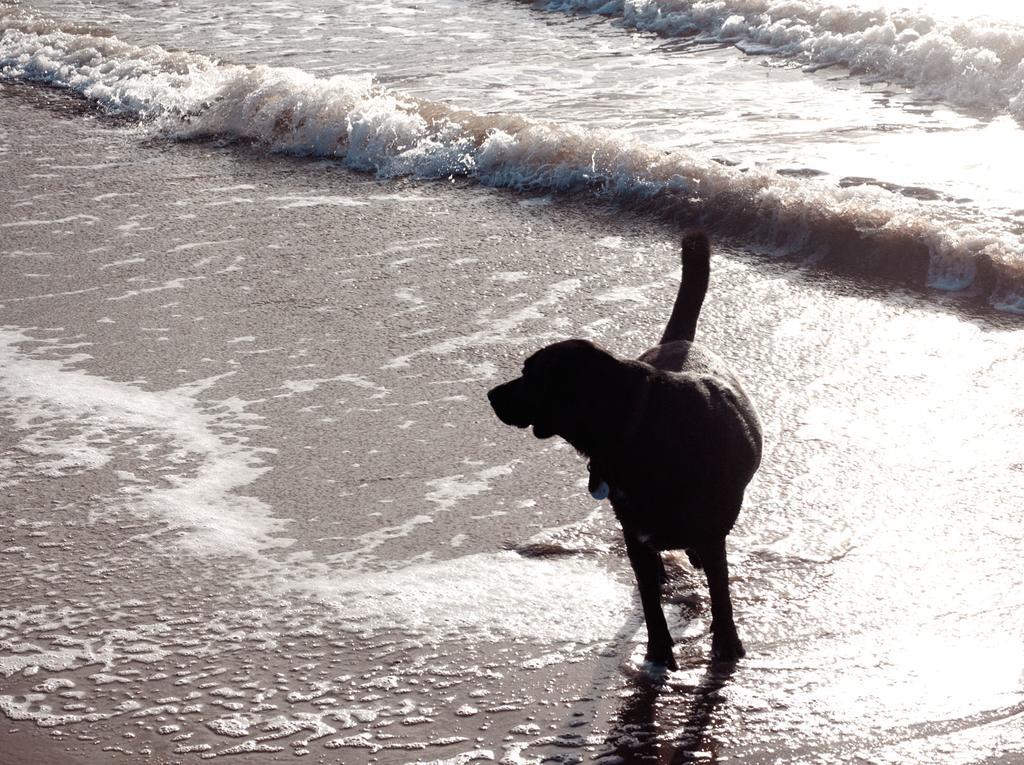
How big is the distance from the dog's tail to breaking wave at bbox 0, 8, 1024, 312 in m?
3.25

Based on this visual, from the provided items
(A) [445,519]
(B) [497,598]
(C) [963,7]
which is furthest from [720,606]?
(C) [963,7]

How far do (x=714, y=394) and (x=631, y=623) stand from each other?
37.0 inches

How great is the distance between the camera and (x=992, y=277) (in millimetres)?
7539

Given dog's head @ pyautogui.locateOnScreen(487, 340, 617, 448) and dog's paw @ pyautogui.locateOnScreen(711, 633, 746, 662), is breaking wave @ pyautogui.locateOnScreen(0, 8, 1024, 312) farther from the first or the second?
dog's head @ pyautogui.locateOnScreen(487, 340, 617, 448)

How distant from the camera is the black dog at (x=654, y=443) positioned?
3.80 metres

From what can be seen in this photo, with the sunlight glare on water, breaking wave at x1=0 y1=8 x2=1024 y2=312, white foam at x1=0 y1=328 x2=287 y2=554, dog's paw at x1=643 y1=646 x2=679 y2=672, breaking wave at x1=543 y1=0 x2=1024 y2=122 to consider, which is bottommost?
white foam at x1=0 y1=328 x2=287 y2=554

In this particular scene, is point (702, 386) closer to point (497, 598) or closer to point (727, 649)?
point (727, 649)

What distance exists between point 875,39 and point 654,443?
38.2ft

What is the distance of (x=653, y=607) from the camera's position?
4.16m

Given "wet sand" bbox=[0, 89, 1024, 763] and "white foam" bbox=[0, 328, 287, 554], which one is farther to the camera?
"white foam" bbox=[0, 328, 287, 554]

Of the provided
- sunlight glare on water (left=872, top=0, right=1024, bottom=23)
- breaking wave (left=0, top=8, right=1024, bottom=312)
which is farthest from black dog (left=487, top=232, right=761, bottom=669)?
sunlight glare on water (left=872, top=0, right=1024, bottom=23)

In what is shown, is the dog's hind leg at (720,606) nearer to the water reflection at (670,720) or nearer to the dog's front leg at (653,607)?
the water reflection at (670,720)

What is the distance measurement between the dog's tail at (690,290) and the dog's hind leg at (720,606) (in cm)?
104

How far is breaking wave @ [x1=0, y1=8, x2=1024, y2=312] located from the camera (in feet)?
26.5
